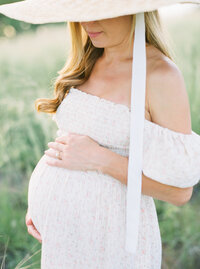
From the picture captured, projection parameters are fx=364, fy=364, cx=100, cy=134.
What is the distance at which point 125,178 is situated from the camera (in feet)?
4.89

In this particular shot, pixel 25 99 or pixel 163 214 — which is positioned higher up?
pixel 25 99

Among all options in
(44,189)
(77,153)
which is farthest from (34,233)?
(77,153)

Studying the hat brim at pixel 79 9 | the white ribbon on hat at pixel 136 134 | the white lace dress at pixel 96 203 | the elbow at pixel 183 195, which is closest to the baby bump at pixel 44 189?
the white lace dress at pixel 96 203

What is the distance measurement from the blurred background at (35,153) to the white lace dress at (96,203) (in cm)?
35

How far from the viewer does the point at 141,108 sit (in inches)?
53.7

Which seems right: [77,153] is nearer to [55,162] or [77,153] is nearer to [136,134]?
[55,162]

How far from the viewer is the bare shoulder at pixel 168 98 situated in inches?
53.5

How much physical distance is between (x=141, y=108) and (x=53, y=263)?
82 cm

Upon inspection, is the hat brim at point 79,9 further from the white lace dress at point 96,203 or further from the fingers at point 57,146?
the fingers at point 57,146

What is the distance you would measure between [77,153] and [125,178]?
0.24 metres

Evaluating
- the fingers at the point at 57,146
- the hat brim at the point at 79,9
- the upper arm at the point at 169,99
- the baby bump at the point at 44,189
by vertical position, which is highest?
the hat brim at the point at 79,9

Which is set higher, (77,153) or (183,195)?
(77,153)

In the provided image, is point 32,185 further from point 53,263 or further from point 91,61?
point 91,61

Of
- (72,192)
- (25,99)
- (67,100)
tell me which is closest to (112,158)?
(72,192)
